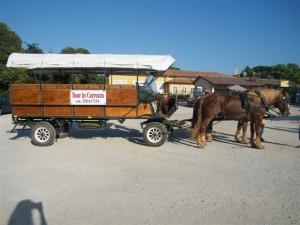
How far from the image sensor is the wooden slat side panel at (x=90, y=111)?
11.6 metres

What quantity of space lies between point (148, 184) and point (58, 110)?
5680 mm

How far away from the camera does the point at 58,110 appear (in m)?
11.7

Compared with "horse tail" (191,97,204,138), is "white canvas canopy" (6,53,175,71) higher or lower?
higher

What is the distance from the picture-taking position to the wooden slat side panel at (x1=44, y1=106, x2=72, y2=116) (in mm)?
11648

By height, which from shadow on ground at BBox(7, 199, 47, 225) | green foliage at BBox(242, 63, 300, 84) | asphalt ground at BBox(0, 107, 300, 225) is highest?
green foliage at BBox(242, 63, 300, 84)

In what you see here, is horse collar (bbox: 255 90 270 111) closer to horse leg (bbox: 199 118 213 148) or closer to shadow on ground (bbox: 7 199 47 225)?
horse leg (bbox: 199 118 213 148)

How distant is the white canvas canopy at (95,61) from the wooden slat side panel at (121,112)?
52.1 inches

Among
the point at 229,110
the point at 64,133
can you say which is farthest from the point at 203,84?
the point at 229,110

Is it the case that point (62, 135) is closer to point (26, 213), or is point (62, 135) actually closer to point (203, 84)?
point (26, 213)

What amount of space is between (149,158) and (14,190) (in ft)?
12.9

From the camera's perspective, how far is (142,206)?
227 inches

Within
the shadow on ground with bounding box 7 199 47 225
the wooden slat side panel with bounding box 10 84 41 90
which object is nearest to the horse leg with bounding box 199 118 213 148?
the wooden slat side panel with bounding box 10 84 41 90

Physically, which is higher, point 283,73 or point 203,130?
point 283,73

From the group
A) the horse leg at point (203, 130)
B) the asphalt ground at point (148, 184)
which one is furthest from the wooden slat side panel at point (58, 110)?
the horse leg at point (203, 130)
